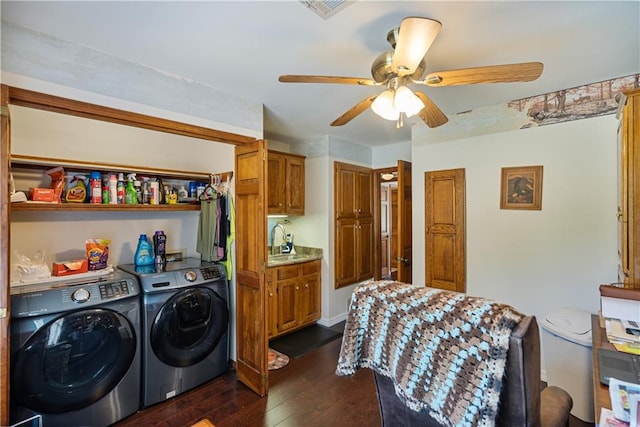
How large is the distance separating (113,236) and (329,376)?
2.37 meters

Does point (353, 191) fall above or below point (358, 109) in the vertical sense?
below

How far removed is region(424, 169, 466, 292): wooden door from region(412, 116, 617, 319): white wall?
7 centimetres

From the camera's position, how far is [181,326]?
7.77 ft

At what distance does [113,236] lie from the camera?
2.73 m

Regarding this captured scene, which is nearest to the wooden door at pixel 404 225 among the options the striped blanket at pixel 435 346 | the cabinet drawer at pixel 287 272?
the cabinet drawer at pixel 287 272

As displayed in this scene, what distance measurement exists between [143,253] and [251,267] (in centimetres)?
104

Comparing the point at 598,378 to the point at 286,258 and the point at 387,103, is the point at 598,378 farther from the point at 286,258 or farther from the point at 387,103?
the point at 286,258

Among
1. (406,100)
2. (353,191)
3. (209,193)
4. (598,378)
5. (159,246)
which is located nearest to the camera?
(598,378)

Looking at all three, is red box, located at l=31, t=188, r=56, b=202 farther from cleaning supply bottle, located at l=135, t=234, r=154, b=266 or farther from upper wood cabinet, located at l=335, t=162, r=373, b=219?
upper wood cabinet, located at l=335, t=162, r=373, b=219

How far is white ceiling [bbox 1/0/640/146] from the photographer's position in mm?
1436

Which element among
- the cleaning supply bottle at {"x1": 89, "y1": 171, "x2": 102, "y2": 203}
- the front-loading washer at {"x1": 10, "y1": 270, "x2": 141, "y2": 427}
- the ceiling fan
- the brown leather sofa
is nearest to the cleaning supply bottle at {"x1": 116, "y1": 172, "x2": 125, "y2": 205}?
the cleaning supply bottle at {"x1": 89, "y1": 171, "x2": 102, "y2": 203}

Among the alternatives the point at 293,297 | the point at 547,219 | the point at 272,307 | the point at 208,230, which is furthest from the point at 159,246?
the point at 547,219

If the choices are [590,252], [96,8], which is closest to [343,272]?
[590,252]

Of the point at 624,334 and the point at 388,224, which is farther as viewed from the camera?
the point at 388,224
